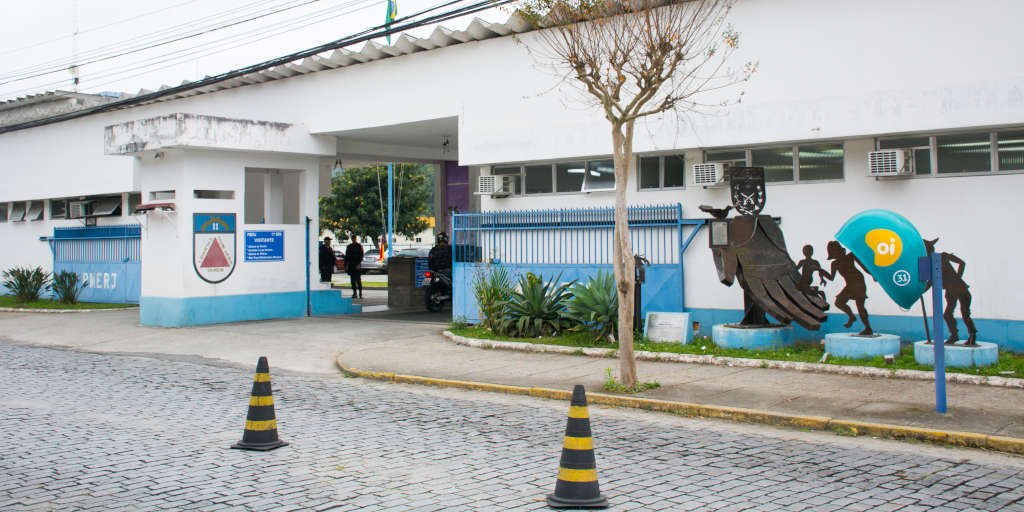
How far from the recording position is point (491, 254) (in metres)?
16.5

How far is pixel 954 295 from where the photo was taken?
10.5 meters

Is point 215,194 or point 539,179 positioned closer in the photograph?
point 539,179

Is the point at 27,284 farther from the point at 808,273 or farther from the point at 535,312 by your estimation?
the point at 808,273

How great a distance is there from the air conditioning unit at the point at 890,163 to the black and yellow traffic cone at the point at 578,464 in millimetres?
8297

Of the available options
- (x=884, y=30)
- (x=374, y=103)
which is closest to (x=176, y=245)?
(x=374, y=103)

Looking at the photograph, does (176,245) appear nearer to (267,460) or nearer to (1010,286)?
(267,460)

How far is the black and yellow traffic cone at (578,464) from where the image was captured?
214 inches

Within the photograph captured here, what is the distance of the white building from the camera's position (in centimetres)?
1159

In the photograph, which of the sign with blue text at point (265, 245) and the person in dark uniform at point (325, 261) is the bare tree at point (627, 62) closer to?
the sign with blue text at point (265, 245)

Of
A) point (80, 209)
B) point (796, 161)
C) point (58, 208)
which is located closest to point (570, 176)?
point (796, 161)

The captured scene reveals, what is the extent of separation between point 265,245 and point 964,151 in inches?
534

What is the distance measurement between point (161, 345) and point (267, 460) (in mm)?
9516

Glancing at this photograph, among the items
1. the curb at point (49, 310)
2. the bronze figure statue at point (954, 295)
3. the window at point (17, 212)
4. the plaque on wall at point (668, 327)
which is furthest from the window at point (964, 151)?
the window at point (17, 212)

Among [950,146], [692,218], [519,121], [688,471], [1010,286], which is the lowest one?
[688,471]
